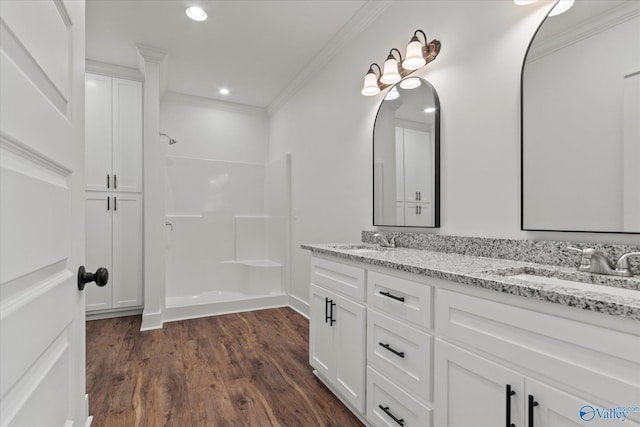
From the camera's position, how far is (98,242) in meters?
3.31

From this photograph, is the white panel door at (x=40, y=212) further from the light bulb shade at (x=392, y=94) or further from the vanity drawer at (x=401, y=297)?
the light bulb shade at (x=392, y=94)

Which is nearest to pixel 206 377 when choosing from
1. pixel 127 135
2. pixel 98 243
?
pixel 98 243

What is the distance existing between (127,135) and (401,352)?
11.1ft

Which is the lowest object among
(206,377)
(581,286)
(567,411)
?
(206,377)

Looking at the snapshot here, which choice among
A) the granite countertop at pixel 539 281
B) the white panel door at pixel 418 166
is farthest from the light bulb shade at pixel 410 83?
the granite countertop at pixel 539 281

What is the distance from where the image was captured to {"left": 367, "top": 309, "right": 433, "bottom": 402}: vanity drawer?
1285 mm

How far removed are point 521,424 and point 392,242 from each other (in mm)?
1358

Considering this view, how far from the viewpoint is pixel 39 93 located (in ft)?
1.74

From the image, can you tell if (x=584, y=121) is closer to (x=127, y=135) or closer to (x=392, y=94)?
(x=392, y=94)

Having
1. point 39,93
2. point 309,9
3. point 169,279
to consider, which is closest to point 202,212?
point 169,279

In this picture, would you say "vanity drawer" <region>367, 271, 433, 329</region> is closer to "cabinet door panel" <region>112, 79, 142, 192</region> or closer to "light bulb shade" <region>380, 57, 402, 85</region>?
"light bulb shade" <region>380, 57, 402, 85</region>

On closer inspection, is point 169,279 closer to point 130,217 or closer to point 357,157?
point 130,217

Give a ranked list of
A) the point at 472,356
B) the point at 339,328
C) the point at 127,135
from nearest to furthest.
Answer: the point at 472,356
the point at 339,328
the point at 127,135

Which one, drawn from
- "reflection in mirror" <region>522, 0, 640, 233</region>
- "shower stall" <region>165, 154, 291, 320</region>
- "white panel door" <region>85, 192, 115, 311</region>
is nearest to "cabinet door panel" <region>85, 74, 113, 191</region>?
"white panel door" <region>85, 192, 115, 311</region>
